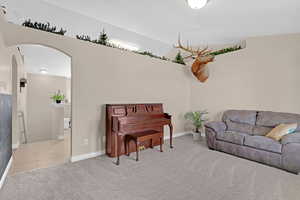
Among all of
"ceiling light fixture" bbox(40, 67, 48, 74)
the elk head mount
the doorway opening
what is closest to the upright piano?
the doorway opening

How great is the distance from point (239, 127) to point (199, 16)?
2.91 metres

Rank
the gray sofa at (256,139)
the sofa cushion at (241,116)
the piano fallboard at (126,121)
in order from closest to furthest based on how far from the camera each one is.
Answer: the gray sofa at (256,139) < the piano fallboard at (126,121) < the sofa cushion at (241,116)

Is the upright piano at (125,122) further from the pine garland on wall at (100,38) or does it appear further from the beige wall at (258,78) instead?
the beige wall at (258,78)

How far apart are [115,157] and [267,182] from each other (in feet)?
8.91

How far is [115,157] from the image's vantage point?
3.25 metres

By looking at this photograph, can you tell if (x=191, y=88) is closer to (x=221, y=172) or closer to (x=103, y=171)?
(x=221, y=172)

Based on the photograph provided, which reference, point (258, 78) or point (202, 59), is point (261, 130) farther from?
point (202, 59)

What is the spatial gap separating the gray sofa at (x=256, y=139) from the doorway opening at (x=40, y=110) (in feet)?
11.5

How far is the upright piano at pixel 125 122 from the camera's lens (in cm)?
316

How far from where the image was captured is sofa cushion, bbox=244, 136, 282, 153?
114 inches

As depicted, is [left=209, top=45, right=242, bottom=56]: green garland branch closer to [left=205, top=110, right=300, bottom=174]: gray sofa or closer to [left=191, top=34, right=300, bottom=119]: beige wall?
[left=191, top=34, right=300, bottom=119]: beige wall

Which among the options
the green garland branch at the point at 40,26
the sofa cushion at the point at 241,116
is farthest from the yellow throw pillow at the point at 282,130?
the green garland branch at the point at 40,26

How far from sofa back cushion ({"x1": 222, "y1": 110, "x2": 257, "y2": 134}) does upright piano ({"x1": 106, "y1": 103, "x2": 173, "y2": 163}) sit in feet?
5.61

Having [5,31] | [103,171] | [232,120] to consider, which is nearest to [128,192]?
[103,171]
